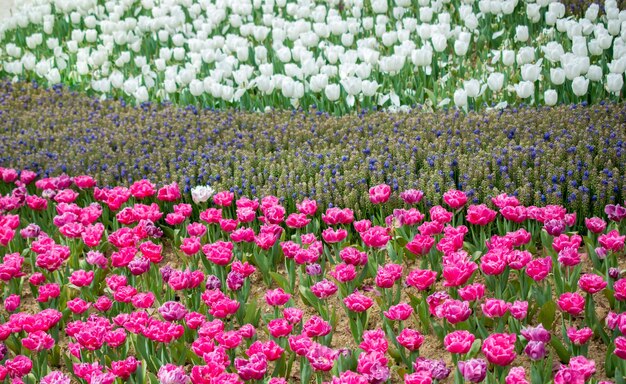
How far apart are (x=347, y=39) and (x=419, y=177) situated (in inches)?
119

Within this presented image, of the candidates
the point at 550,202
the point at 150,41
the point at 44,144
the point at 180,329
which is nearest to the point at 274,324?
the point at 180,329

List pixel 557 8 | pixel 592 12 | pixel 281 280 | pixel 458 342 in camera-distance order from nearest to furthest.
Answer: pixel 458 342 → pixel 281 280 → pixel 592 12 → pixel 557 8

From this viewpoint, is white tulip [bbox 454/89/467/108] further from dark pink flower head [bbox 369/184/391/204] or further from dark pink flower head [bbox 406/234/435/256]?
dark pink flower head [bbox 406/234/435/256]

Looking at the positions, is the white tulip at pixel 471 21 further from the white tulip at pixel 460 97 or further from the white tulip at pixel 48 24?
the white tulip at pixel 48 24

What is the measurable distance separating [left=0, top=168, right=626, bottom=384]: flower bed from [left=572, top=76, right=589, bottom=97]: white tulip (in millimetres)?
1740

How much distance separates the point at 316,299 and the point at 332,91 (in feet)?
9.61

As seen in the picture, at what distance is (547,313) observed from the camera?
4285 millimetres

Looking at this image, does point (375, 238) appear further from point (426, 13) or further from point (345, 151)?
point (426, 13)

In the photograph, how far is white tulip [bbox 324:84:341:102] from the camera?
23.9 feet

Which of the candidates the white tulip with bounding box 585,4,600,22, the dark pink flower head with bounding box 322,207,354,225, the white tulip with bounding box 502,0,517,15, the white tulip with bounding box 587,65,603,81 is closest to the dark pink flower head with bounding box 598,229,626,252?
the dark pink flower head with bounding box 322,207,354,225

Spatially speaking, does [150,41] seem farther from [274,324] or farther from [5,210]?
[274,324]

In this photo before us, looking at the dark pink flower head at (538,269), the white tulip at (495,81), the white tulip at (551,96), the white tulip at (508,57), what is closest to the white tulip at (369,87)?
the white tulip at (495,81)

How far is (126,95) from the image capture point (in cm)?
850

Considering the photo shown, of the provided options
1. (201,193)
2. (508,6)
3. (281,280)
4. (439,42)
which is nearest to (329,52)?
(439,42)
